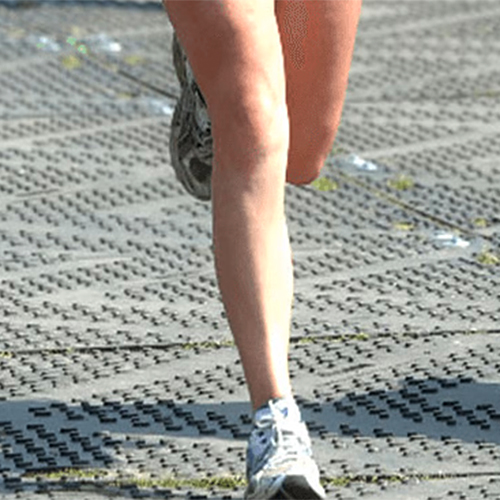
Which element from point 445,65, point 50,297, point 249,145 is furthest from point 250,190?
point 445,65

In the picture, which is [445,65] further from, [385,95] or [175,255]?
[175,255]

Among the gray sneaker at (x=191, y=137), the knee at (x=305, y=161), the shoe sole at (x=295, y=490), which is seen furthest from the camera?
the knee at (x=305, y=161)

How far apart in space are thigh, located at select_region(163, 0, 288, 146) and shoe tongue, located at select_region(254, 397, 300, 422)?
48 cm

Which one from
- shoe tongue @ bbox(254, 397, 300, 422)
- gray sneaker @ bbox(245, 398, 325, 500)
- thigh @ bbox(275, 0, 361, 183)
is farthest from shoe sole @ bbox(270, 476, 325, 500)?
thigh @ bbox(275, 0, 361, 183)

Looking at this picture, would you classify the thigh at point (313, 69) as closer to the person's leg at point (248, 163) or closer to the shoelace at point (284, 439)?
the person's leg at point (248, 163)

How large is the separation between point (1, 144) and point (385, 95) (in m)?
1.43

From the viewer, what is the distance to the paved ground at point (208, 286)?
10.7 feet

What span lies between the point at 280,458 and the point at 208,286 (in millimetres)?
1372

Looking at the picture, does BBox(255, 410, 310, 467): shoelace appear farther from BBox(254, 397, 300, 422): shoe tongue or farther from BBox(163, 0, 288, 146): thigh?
BBox(163, 0, 288, 146): thigh

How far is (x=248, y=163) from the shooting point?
9.95ft

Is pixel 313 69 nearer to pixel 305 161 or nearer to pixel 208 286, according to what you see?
pixel 305 161

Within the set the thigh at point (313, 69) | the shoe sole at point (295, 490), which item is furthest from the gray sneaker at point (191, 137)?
the shoe sole at point (295, 490)

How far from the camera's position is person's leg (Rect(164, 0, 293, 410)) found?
299 centimetres

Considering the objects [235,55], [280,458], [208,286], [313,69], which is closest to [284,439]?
[280,458]
